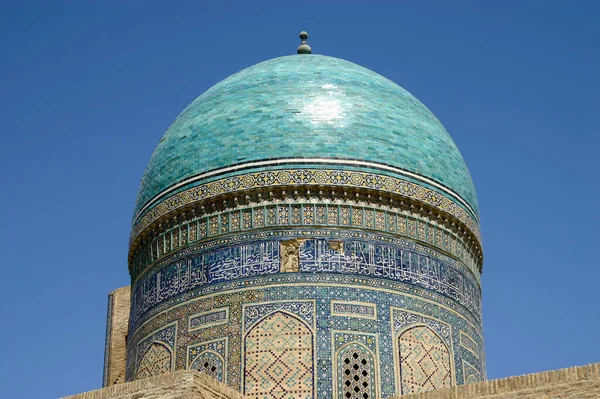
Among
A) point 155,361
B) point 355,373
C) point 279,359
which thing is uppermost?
point 155,361

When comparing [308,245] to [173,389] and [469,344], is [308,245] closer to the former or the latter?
[469,344]

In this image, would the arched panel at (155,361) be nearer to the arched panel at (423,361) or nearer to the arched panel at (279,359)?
the arched panel at (279,359)

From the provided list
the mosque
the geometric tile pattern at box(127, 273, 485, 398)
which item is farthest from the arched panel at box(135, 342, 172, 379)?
the geometric tile pattern at box(127, 273, 485, 398)

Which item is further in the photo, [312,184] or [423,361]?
[312,184]

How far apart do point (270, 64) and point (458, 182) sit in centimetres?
239

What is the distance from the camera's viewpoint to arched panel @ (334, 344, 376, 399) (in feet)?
31.6

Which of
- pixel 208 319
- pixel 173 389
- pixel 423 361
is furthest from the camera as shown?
pixel 208 319

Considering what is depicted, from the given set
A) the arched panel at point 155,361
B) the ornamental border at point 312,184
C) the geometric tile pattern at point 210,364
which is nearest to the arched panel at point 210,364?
the geometric tile pattern at point 210,364

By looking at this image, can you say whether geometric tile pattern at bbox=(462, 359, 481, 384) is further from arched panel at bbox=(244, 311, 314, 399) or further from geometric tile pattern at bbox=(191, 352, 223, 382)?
geometric tile pattern at bbox=(191, 352, 223, 382)

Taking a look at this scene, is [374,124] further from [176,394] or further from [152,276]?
[176,394]
